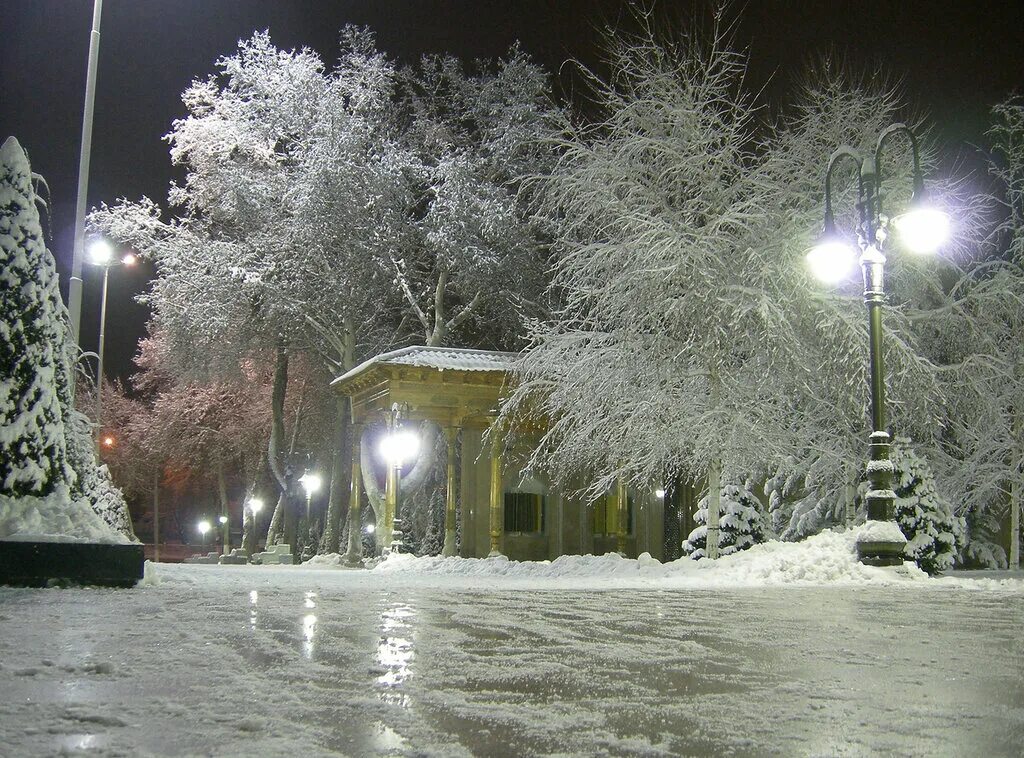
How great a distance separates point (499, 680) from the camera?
4938 mm

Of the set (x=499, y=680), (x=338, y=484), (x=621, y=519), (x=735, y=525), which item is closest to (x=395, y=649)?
(x=499, y=680)

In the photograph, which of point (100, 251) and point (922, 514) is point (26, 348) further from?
point (100, 251)

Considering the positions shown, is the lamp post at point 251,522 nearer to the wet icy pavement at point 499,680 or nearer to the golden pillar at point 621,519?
the golden pillar at point 621,519

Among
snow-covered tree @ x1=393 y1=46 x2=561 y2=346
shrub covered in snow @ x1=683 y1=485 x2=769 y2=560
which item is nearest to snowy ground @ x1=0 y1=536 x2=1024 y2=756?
shrub covered in snow @ x1=683 y1=485 x2=769 y2=560

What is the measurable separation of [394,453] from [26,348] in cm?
1086

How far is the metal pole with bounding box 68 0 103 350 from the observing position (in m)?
17.6

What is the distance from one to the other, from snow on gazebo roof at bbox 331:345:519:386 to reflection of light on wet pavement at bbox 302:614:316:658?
45.2ft

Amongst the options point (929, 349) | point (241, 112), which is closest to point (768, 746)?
point (929, 349)

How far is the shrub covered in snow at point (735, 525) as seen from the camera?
20859 millimetres

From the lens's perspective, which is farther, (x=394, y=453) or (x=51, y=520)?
(x=394, y=453)

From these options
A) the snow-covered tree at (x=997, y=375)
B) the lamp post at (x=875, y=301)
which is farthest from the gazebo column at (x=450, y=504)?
the lamp post at (x=875, y=301)

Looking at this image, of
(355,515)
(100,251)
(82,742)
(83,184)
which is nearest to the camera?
(82,742)

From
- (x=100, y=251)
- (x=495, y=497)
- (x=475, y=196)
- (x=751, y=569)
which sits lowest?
(x=751, y=569)

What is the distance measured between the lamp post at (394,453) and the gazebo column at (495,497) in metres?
1.88
